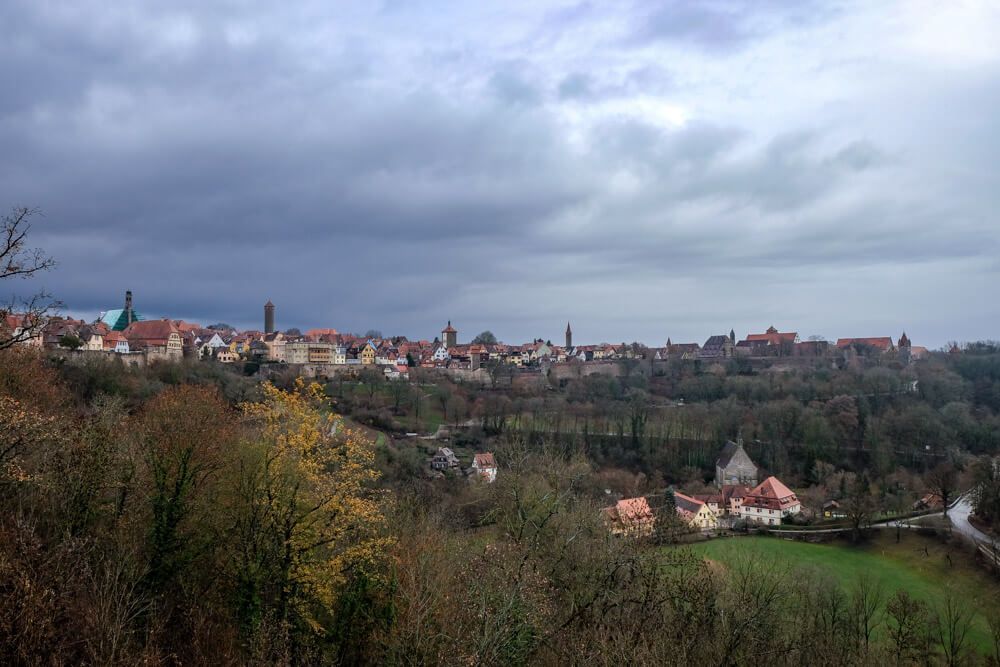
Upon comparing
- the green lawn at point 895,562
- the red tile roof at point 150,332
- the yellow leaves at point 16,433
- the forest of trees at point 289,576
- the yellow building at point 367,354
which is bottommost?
the green lawn at point 895,562

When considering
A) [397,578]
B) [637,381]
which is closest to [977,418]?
[637,381]

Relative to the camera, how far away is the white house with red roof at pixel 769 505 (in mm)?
42938

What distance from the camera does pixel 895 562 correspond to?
3356 cm

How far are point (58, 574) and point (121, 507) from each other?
168 inches

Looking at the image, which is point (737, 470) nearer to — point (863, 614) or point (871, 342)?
point (863, 614)

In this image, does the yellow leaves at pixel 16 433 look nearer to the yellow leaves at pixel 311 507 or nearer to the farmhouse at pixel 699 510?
the yellow leaves at pixel 311 507

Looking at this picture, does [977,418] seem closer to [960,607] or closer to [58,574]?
[960,607]

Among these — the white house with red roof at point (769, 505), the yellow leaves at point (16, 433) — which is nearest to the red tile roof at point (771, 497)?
the white house with red roof at point (769, 505)

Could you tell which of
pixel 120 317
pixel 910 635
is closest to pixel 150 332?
pixel 120 317

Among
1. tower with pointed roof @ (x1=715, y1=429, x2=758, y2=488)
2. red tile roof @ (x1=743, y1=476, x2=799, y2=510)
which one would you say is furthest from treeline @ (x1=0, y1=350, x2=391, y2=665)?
tower with pointed roof @ (x1=715, y1=429, x2=758, y2=488)

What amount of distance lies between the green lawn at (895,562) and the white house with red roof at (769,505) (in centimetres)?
426

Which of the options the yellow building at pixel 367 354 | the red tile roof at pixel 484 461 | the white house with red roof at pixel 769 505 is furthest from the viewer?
the yellow building at pixel 367 354

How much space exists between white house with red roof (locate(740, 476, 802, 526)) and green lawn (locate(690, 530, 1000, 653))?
14.0 ft

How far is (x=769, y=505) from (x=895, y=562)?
404 inches
